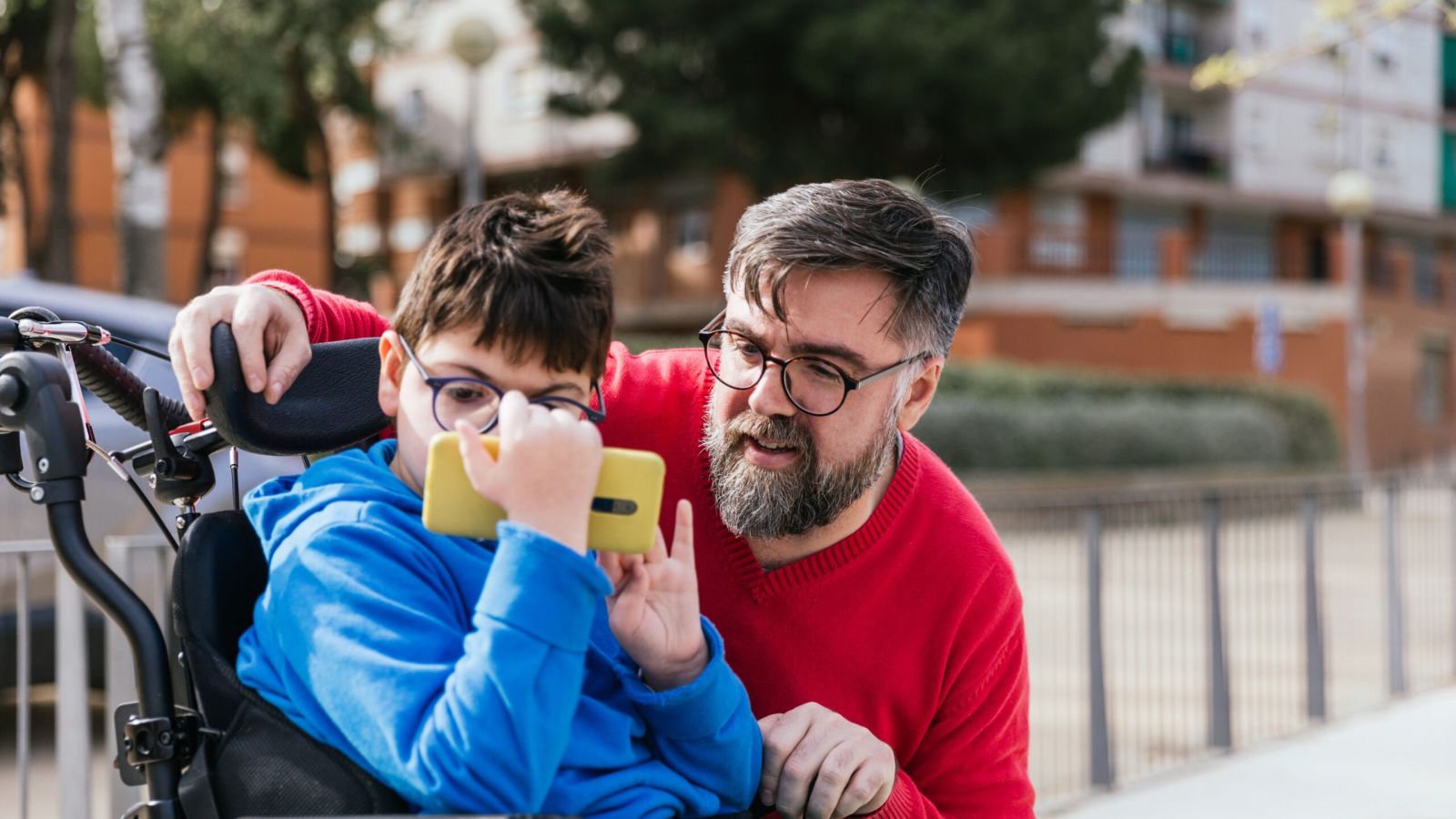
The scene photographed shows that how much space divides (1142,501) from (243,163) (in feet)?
104

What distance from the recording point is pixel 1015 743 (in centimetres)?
246

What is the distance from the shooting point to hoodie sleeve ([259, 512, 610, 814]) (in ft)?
5.10

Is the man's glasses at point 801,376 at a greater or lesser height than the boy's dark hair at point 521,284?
lesser

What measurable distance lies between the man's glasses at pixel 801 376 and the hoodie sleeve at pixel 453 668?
0.74 meters

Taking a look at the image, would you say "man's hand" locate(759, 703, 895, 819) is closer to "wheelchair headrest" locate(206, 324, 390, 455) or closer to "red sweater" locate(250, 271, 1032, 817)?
"red sweater" locate(250, 271, 1032, 817)

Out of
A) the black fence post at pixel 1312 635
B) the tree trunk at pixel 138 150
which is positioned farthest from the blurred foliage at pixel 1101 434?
the black fence post at pixel 1312 635

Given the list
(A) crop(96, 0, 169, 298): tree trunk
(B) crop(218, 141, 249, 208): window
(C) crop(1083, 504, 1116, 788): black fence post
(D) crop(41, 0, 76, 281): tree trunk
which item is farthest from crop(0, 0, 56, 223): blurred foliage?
(C) crop(1083, 504, 1116, 788): black fence post

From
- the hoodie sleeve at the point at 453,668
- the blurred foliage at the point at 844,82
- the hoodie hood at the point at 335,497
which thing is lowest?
the hoodie sleeve at the point at 453,668

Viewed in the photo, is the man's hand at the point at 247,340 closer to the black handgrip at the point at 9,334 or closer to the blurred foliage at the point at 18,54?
the black handgrip at the point at 9,334

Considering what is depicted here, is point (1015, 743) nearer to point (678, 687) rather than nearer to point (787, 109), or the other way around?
point (678, 687)

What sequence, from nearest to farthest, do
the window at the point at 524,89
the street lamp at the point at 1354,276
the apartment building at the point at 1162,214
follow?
1. the street lamp at the point at 1354,276
2. the apartment building at the point at 1162,214
3. the window at the point at 524,89

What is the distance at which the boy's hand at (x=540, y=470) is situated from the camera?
158 cm

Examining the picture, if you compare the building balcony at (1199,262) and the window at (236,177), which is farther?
the window at (236,177)

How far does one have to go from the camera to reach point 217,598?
1.85m
